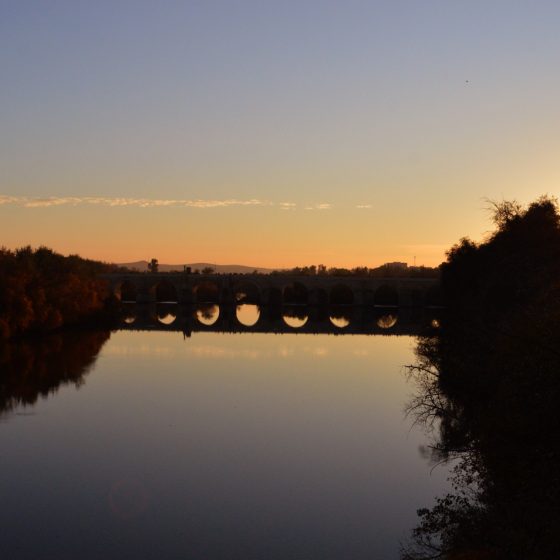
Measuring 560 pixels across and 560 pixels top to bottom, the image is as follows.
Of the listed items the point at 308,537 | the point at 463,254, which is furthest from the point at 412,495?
the point at 463,254

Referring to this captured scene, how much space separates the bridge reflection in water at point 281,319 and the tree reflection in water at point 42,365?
38.0 feet

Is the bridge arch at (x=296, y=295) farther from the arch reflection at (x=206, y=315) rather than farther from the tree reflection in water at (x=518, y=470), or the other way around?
the tree reflection in water at (x=518, y=470)

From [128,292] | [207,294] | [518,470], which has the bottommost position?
[518,470]

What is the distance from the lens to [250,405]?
1133 inches

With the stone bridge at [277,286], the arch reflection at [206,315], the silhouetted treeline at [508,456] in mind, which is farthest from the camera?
the stone bridge at [277,286]

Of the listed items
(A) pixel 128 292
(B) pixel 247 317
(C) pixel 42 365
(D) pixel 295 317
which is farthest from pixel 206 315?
(C) pixel 42 365

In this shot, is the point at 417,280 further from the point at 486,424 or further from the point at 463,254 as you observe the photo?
the point at 486,424

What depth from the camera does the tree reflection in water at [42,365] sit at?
102 ft

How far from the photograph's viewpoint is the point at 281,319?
78.2 m

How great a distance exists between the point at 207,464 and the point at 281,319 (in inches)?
→ 2278

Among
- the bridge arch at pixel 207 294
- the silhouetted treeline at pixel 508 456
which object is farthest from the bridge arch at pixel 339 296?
the silhouetted treeline at pixel 508 456

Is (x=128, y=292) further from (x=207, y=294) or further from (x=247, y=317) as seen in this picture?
(x=247, y=317)

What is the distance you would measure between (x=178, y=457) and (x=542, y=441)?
39.1ft

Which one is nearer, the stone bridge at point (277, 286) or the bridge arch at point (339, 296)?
the stone bridge at point (277, 286)
